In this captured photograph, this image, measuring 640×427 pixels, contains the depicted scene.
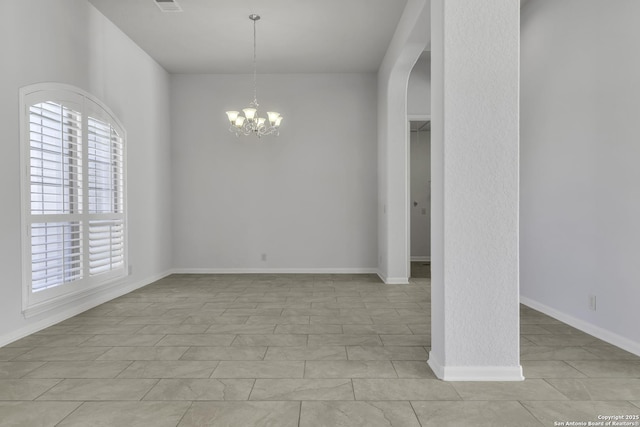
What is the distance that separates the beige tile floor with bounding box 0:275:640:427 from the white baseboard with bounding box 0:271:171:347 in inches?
3.6

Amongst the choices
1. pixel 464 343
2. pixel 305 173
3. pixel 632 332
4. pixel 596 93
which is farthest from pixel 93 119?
pixel 632 332

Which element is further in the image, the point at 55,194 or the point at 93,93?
the point at 93,93

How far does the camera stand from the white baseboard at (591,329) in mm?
3221

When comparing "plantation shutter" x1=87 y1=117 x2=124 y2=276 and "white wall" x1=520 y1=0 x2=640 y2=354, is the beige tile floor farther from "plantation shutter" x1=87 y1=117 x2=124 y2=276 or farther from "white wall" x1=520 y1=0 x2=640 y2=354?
"plantation shutter" x1=87 y1=117 x2=124 y2=276

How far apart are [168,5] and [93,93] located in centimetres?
128

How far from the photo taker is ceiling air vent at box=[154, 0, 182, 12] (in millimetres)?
4668

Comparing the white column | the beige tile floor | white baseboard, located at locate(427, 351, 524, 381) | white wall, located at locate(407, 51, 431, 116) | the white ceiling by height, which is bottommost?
the beige tile floor

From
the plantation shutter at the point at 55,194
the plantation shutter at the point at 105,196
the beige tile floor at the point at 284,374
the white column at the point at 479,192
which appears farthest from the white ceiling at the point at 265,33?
the beige tile floor at the point at 284,374

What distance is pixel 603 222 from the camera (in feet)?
11.6

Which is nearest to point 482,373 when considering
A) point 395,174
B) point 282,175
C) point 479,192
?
point 479,192

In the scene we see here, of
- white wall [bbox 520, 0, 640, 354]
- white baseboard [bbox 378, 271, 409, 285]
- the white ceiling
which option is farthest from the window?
white wall [bbox 520, 0, 640, 354]

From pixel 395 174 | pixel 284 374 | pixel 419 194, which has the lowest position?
pixel 284 374

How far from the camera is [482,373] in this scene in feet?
8.92

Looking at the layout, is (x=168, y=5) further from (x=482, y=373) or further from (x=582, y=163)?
(x=482, y=373)
